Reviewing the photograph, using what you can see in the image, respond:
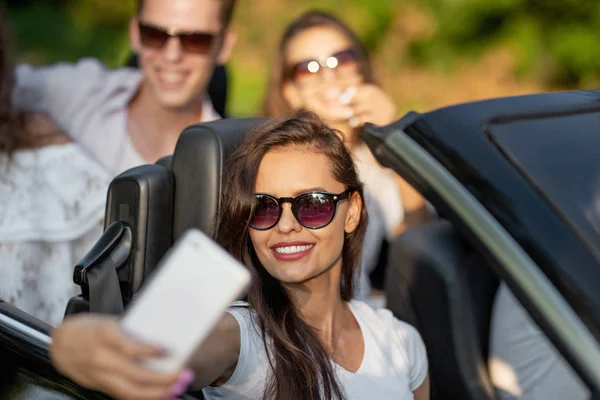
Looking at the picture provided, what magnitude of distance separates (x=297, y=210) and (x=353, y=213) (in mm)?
294

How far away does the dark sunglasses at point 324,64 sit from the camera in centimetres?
315

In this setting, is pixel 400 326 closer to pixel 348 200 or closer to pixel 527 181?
pixel 348 200

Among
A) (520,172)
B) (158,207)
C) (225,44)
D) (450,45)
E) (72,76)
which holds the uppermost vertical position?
(450,45)

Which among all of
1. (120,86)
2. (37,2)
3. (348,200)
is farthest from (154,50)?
(37,2)

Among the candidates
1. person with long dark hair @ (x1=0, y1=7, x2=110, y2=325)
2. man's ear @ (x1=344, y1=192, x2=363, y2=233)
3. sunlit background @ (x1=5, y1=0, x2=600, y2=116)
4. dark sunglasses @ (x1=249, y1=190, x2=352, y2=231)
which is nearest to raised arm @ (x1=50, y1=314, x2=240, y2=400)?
dark sunglasses @ (x1=249, y1=190, x2=352, y2=231)

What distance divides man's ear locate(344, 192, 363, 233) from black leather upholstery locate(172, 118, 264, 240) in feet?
1.03

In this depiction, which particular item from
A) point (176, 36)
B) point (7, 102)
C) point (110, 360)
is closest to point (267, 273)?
point (110, 360)

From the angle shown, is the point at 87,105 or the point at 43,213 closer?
the point at 43,213

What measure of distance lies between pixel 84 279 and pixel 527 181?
100 cm

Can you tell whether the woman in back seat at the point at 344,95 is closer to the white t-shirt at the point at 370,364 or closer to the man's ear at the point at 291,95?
the man's ear at the point at 291,95

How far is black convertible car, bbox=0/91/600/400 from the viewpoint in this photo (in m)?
1.50

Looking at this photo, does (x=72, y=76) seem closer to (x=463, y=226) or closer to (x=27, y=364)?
(x=27, y=364)

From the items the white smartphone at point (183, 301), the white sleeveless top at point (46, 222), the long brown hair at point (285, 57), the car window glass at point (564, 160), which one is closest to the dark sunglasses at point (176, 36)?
the long brown hair at point (285, 57)

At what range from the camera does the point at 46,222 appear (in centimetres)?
268
